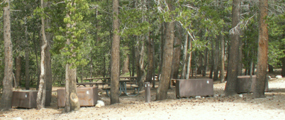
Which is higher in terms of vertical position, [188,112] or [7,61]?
[7,61]

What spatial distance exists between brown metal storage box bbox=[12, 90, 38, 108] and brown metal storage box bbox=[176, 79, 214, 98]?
6.15 m

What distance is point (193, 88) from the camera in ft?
42.2

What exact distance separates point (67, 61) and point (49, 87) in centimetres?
558

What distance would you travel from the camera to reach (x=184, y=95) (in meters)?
12.8

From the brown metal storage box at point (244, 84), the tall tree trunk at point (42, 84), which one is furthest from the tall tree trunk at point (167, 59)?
the tall tree trunk at point (42, 84)

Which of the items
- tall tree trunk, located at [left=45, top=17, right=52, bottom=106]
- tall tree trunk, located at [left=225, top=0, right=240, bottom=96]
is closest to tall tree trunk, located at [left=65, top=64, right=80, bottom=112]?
tall tree trunk, located at [left=45, top=17, right=52, bottom=106]

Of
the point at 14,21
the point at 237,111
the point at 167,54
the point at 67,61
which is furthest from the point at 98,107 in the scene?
the point at 14,21

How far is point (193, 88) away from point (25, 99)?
23.6 ft

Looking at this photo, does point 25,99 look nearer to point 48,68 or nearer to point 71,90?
point 48,68

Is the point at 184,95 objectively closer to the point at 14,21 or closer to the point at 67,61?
the point at 67,61

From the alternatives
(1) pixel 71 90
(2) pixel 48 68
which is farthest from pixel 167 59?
(2) pixel 48 68

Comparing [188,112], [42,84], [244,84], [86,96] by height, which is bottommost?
[188,112]

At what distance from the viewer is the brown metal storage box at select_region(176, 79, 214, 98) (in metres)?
12.8

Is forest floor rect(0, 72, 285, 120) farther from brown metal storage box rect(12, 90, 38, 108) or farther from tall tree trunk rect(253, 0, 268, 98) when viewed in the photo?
brown metal storage box rect(12, 90, 38, 108)
